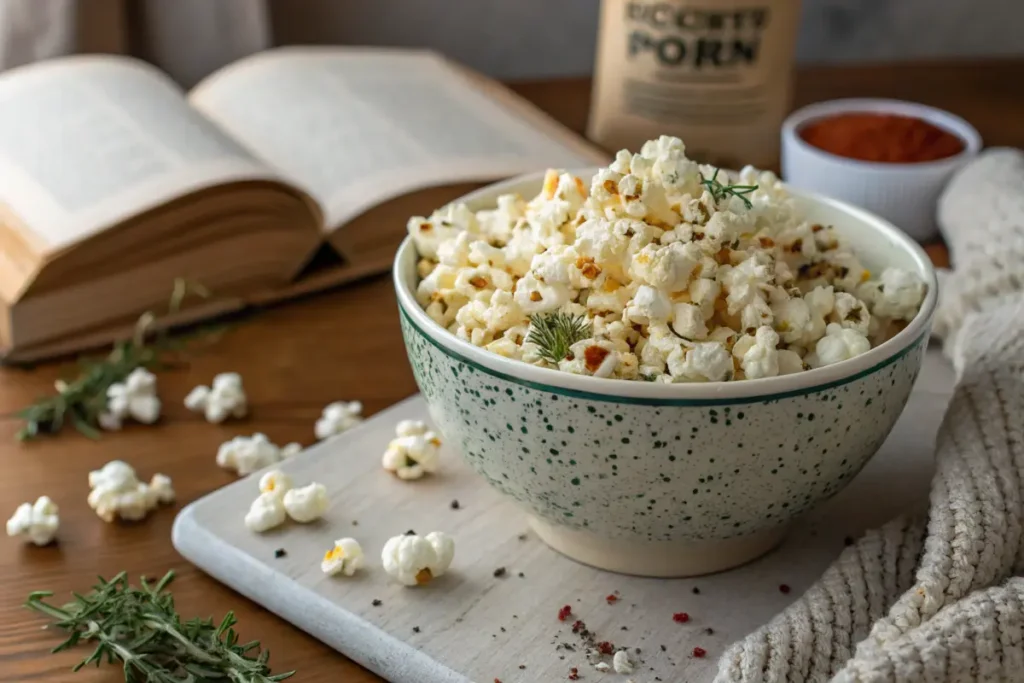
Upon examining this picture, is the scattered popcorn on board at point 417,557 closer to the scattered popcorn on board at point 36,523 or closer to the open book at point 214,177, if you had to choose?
the scattered popcorn on board at point 36,523

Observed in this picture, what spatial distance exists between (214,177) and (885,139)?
2.52ft

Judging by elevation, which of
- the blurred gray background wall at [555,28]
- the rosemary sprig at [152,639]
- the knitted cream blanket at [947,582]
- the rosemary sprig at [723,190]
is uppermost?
Result: the rosemary sprig at [723,190]

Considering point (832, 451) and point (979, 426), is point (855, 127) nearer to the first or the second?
point (979, 426)

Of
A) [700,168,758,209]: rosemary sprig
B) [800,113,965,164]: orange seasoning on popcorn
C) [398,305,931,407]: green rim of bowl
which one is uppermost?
[700,168,758,209]: rosemary sprig

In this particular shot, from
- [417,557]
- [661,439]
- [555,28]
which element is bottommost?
[555,28]

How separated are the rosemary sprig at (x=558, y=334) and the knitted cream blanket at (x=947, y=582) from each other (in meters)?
0.20

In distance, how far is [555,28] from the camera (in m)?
2.17

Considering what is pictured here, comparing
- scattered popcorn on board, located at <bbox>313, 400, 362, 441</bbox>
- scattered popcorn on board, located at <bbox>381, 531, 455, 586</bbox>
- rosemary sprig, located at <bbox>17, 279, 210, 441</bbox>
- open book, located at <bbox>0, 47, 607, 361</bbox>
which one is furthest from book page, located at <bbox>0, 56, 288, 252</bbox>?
scattered popcorn on board, located at <bbox>381, 531, 455, 586</bbox>

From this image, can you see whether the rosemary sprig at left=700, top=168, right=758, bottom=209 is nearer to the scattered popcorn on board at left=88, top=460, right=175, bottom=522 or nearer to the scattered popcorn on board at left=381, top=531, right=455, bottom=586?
the scattered popcorn on board at left=381, top=531, right=455, bottom=586

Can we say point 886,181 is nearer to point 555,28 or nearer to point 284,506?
point 284,506

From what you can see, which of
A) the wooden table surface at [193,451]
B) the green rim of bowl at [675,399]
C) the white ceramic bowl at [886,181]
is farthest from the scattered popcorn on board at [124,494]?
the white ceramic bowl at [886,181]

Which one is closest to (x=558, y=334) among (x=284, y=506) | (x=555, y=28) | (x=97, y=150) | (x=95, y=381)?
(x=284, y=506)

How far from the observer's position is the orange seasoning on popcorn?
145 centimetres

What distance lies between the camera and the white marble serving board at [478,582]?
0.79 meters
